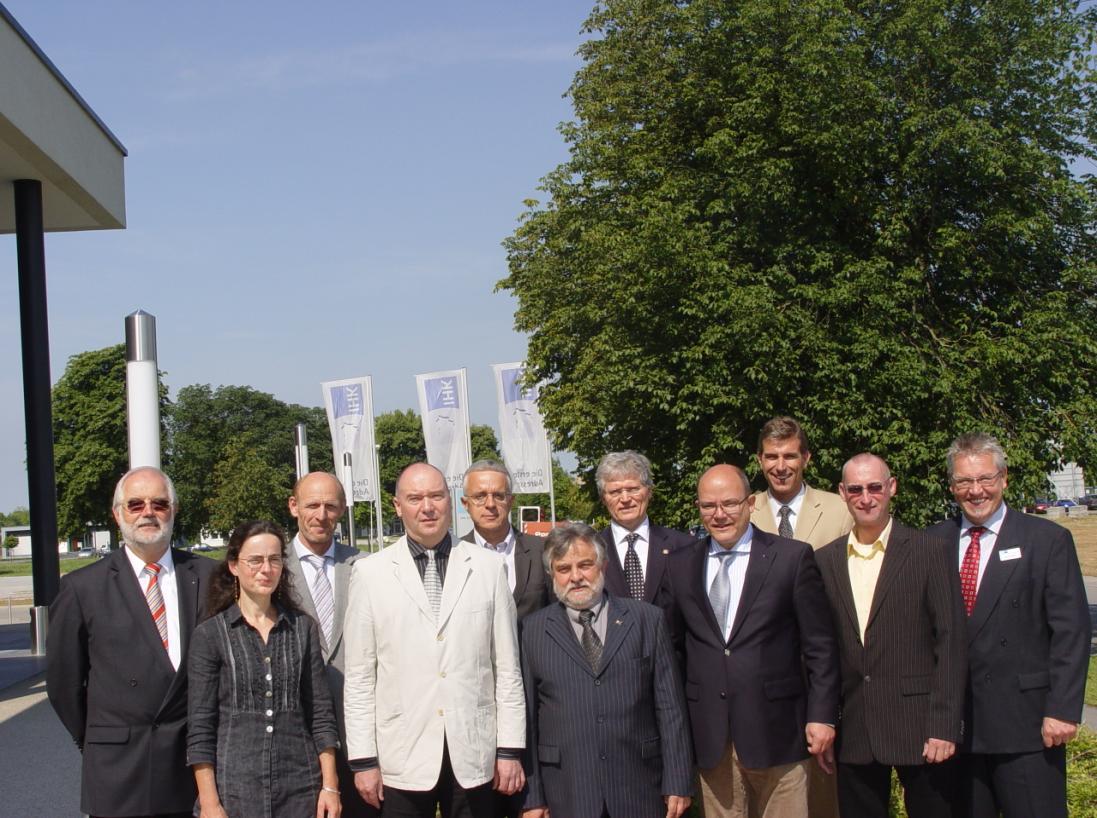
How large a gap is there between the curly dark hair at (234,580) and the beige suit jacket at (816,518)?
2425 millimetres

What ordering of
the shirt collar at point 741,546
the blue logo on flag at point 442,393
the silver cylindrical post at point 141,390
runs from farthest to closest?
the blue logo on flag at point 442,393, the silver cylindrical post at point 141,390, the shirt collar at point 741,546

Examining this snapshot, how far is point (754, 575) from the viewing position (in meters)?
4.78

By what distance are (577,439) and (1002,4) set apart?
11426 mm

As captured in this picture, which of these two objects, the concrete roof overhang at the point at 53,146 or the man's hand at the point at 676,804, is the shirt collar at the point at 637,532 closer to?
the man's hand at the point at 676,804

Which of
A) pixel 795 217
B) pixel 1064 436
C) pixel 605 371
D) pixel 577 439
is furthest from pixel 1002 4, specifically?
pixel 577 439

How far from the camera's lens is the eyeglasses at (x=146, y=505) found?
15.0 feet

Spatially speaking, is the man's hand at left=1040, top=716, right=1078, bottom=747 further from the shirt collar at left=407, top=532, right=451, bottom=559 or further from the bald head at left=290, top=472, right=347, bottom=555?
the bald head at left=290, top=472, right=347, bottom=555

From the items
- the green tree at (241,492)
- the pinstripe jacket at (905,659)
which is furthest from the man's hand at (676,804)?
the green tree at (241,492)

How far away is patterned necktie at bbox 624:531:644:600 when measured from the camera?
5387mm

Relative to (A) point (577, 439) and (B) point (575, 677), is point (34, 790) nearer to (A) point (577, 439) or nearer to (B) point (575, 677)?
(B) point (575, 677)

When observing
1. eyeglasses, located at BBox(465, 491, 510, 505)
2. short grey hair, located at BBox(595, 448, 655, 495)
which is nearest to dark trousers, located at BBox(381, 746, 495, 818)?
eyeglasses, located at BBox(465, 491, 510, 505)

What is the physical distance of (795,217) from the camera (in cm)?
1834

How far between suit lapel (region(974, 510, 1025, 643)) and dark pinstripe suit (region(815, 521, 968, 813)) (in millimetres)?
181

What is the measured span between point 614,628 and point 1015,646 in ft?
5.88
